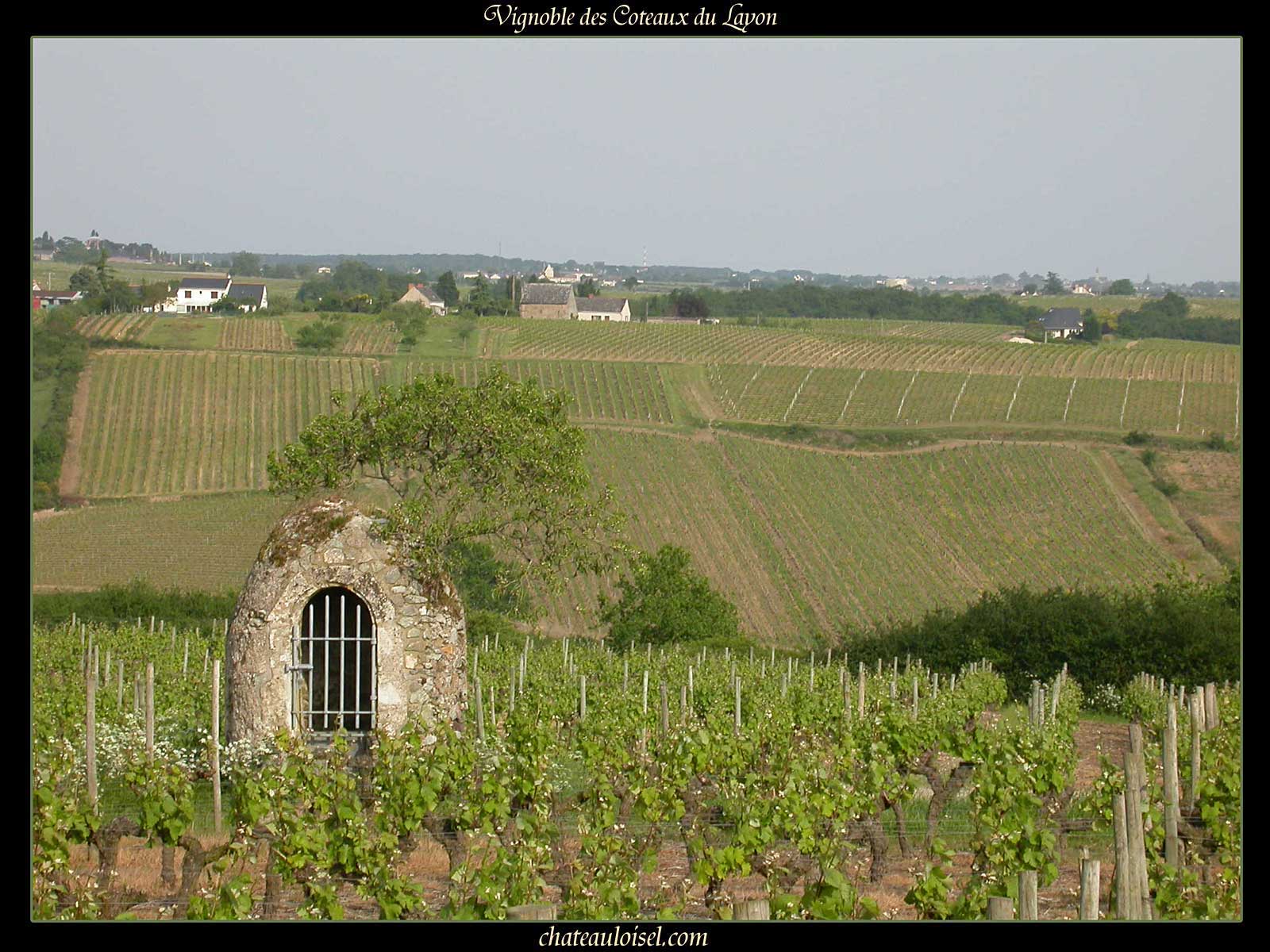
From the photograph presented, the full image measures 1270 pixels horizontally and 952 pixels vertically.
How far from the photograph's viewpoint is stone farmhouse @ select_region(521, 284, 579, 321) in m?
114

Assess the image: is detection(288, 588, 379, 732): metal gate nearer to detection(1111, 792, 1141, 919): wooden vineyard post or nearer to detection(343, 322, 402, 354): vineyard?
detection(1111, 792, 1141, 919): wooden vineyard post

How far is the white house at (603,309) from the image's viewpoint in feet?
385

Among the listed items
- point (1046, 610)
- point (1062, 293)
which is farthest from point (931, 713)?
point (1062, 293)

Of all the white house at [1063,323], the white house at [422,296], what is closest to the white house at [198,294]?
the white house at [422,296]

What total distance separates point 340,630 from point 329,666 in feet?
2.91

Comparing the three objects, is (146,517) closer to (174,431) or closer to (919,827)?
(174,431)

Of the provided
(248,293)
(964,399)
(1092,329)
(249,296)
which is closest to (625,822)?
(964,399)

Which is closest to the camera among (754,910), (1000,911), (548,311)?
(754,910)

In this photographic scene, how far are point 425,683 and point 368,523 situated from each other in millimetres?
1692

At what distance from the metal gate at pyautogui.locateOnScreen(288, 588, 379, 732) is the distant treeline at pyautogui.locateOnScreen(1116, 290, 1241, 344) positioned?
87.3 meters

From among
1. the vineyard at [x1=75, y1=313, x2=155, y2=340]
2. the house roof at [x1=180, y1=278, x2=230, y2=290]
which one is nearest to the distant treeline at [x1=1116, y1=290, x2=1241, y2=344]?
the vineyard at [x1=75, y1=313, x2=155, y2=340]

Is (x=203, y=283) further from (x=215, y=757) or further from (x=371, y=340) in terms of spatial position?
(x=215, y=757)

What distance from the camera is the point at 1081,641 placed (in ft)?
96.0

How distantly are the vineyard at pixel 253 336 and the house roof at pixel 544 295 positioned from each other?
126 feet
